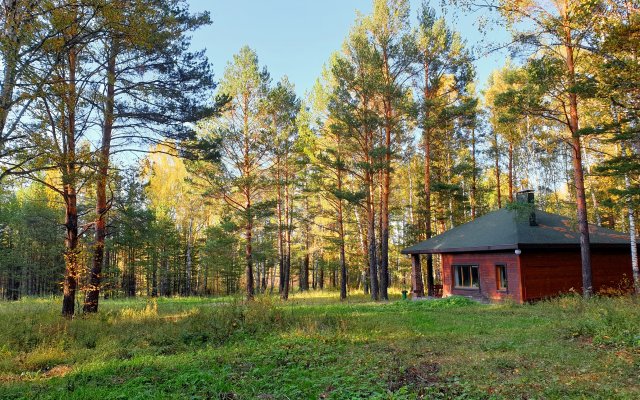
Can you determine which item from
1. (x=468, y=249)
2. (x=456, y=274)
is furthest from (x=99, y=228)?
(x=456, y=274)

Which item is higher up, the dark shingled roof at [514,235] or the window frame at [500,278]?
the dark shingled roof at [514,235]

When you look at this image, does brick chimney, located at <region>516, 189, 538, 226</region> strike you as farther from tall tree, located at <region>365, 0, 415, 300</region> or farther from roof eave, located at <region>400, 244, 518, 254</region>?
tall tree, located at <region>365, 0, 415, 300</region>

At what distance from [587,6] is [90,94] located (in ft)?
36.2

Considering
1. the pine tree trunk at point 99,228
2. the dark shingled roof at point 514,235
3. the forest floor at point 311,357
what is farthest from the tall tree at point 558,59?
the pine tree trunk at point 99,228

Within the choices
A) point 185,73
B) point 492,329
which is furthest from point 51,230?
point 492,329

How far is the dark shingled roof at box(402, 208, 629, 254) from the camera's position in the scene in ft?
54.5

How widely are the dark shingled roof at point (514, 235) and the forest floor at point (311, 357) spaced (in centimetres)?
579

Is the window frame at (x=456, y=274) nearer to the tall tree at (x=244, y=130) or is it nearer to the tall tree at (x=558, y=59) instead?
the tall tree at (x=558, y=59)

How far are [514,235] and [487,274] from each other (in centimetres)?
239

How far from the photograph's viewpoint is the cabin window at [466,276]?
19123 mm

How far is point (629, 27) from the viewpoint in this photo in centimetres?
818

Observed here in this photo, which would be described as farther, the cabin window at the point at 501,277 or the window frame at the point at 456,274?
the window frame at the point at 456,274

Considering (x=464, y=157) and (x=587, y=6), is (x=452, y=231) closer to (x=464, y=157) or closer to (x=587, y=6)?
(x=464, y=157)

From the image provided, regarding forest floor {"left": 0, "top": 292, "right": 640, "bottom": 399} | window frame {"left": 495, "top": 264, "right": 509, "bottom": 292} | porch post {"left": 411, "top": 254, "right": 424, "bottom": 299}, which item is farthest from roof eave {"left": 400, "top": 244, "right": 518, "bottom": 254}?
forest floor {"left": 0, "top": 292, "right": 640, "bottom": 399}
